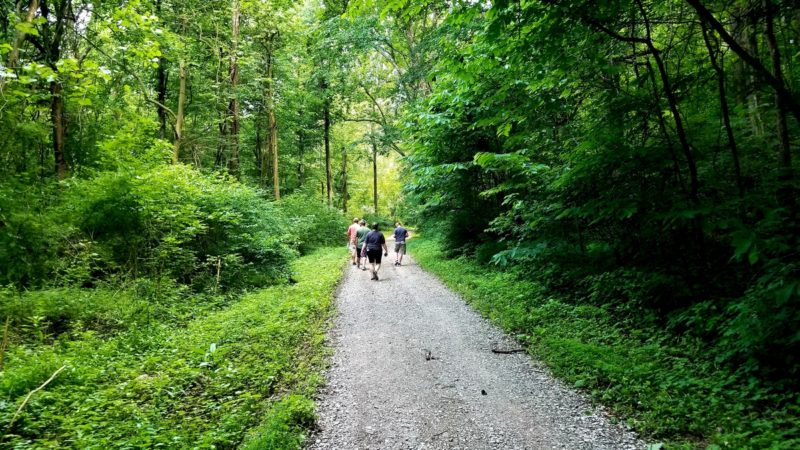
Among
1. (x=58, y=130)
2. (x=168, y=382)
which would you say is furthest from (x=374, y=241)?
(x=58, y=130)

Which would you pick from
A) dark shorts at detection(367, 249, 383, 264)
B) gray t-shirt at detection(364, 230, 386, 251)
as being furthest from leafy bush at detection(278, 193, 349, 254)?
dark shorts at detection(367, 249, 383, 264)

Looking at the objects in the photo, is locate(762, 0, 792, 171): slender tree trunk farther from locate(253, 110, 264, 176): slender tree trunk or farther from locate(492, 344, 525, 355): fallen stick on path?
locate(253, 110, 264, 176): slender tree trunk

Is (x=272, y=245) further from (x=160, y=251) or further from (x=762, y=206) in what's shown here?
(x=762, y=206)

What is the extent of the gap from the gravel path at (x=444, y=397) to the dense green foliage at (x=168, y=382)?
467mm

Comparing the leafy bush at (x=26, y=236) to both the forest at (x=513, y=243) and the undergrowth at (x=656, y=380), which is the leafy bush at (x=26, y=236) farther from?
the undergrowth at (x=656, y=380)

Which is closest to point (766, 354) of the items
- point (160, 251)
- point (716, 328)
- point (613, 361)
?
point (716, 328)

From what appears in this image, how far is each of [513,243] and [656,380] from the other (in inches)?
242

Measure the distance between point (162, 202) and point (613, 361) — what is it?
32.9 feet

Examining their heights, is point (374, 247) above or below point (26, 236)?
below

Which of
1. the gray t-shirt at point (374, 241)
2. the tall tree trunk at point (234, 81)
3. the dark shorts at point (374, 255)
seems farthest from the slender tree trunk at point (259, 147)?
the dark shorts at point (374, 255)

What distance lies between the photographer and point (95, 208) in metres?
8.70

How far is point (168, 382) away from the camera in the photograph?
194 inches

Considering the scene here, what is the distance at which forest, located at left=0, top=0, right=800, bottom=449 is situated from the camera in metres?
4.11

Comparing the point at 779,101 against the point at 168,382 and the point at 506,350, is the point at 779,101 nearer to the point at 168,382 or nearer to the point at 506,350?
the point at 506,350
